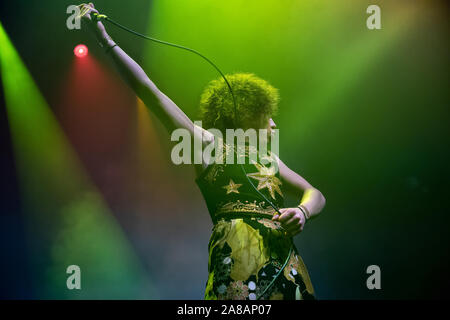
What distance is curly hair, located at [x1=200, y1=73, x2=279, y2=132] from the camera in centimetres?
162

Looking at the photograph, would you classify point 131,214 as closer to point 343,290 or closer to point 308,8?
point 343,290

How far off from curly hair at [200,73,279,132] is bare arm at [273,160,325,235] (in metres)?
0.26

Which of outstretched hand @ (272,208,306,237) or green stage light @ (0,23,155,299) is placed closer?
outstretched hand @ (272,208,306,237)

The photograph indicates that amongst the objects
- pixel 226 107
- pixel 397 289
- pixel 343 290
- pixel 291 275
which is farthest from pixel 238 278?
pixel 397 289

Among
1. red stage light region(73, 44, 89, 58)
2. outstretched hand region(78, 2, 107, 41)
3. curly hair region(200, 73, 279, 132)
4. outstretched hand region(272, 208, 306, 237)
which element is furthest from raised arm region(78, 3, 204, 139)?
red stage light region(73, 44, 89, 58)

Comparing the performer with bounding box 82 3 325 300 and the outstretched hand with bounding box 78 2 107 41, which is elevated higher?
the outstretched hand with bounding box 78 2 107 41

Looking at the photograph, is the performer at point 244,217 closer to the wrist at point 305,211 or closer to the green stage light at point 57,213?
the wrist at point 305,211

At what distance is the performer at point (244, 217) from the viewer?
4.02 ft

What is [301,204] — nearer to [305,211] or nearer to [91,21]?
[305,211]

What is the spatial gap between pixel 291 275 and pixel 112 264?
8.18 feet

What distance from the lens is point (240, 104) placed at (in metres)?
1.65

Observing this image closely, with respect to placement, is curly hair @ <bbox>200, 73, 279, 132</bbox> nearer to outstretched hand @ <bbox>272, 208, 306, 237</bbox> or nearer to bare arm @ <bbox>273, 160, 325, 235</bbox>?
bare arm @ <bbox>273, 160, 325, 235</bbox>

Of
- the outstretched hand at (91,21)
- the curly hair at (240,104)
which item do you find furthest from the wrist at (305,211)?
the outstretched hand at (91,21)

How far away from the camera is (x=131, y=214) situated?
3.40 m
